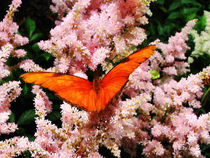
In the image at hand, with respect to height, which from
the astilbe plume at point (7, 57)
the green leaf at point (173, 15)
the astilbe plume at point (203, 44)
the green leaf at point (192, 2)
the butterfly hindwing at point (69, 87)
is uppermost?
the green leaf at point (192, 2)

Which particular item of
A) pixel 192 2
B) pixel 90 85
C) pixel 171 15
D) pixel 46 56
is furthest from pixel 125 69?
pixel 192 2

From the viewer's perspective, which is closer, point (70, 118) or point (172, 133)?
point (70, 118)

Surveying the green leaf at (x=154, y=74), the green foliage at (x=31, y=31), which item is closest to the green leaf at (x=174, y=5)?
the green leaf at (x=154, y=74)

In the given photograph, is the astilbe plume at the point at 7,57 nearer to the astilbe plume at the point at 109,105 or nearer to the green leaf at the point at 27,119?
the astilbe plume at the point at 109,105

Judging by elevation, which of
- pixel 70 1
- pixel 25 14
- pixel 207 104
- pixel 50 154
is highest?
pixel 25 14

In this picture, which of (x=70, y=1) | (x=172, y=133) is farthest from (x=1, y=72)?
(x=172, y=133)

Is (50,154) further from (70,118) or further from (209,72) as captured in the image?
(209,72)
